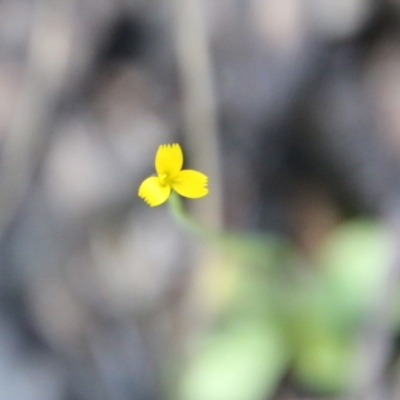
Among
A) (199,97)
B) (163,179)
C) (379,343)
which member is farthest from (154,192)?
(199,97)

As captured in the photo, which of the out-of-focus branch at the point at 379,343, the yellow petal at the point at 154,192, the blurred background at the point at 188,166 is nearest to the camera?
the yellow petal at the point at 154,192

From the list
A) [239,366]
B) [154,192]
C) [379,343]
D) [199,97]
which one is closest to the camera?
[154,192]

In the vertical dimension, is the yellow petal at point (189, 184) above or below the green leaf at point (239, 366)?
above

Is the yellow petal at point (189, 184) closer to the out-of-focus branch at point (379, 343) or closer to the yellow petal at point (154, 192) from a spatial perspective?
the yellow petal at point (154, 192)

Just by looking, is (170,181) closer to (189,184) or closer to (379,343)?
Answer: (189,184)

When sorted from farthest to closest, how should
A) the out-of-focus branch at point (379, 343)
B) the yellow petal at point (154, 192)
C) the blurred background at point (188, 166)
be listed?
1. the blurred background at point (188, 166)
2. the out-of-focus branch at point (379, 343)
3. the yellow petal at point (154, 192)

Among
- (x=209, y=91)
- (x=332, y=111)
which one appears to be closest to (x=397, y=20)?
(x=332, y=111)

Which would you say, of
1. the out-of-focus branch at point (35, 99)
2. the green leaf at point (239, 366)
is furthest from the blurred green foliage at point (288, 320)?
the out-of-focus branch at point (35, 99)
